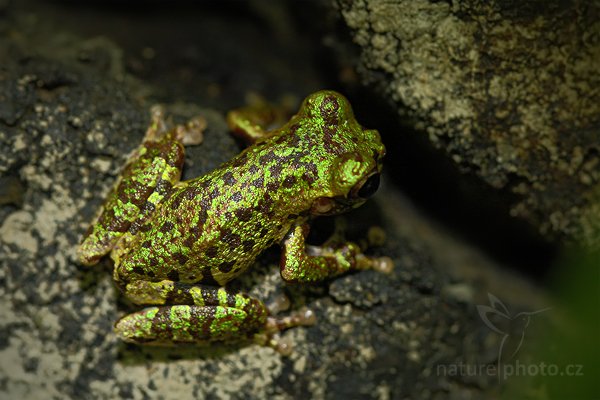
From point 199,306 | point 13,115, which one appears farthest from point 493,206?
point 13,115

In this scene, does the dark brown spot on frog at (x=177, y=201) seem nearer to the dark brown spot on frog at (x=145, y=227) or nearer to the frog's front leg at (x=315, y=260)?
the dark brown spot on frog at (x=145, y=227)

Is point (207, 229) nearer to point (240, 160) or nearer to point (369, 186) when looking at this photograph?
point (240, 160)

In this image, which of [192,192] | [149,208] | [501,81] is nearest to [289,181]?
[192,192]

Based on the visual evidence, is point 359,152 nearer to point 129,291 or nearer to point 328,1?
point 328,1

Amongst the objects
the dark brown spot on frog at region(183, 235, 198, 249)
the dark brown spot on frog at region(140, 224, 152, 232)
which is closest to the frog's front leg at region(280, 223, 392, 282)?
the dark brown spot on frog at region(183, 235, 198, 249)

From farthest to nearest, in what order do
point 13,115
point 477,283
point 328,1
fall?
point 477,283 → point 328,1 → point 13,115

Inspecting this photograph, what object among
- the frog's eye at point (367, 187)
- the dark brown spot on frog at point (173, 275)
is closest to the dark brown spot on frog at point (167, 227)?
the dark brown spot on frog at point (173, 275)
